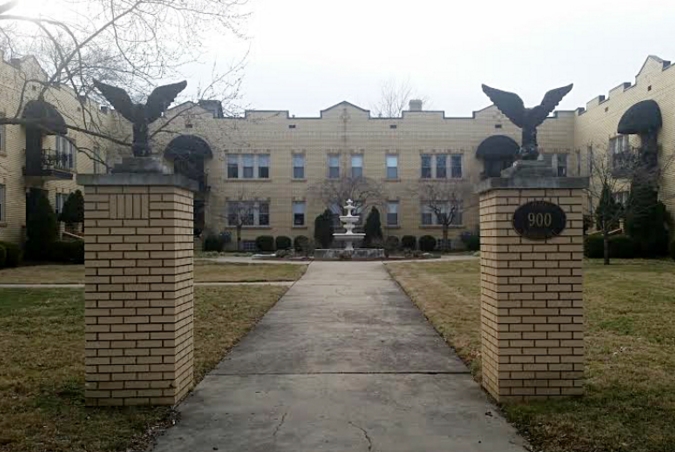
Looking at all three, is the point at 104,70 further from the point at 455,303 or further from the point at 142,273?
the point at 142,273

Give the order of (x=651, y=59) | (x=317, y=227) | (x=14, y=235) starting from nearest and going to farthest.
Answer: (x=14, y=235)
(x=651, y=59)
(x=317, y=227)

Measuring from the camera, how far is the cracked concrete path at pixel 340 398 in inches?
189

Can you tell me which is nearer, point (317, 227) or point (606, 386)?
point (606, 386)

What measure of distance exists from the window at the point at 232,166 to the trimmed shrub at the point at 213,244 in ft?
15.3

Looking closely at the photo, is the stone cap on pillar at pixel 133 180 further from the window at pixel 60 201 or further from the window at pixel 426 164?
the window at pixel 426 164

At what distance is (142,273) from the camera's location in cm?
563

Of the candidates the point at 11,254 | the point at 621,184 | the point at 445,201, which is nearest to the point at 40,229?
the point at 11,254

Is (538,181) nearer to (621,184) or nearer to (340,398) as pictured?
(340,398)

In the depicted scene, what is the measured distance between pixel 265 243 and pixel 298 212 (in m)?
3.47

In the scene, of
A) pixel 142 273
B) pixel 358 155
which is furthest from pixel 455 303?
pixel 358 155

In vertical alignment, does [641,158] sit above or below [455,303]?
above

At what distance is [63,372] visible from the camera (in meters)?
7.00

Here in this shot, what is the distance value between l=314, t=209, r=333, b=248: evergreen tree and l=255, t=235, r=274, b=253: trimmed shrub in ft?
10.1

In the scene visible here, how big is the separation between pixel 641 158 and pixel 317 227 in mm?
18782
